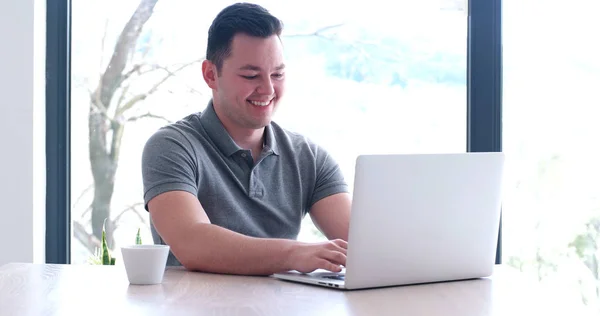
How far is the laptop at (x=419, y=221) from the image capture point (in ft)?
5.12

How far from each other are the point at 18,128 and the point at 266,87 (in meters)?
1.25

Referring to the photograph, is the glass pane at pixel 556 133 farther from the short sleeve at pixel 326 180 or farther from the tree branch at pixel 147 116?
the tree branch at pixel 147 116

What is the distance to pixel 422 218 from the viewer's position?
1635 mm

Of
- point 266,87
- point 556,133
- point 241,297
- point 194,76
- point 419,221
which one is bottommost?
point 241,297

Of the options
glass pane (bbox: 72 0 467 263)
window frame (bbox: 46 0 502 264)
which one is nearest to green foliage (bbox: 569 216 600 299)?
window frame (bbox: 46 0 502 264)

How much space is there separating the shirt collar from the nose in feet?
0.45

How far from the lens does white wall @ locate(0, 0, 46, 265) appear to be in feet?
10.2

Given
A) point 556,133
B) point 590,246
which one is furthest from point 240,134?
point 590,246

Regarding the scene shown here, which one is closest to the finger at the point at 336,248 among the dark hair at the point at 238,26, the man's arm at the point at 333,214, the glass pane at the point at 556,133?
the man's arm at the point at 333,214

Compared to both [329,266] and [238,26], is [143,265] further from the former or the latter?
Result: [238,26]

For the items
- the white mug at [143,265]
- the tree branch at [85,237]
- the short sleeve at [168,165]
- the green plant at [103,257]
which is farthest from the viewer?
the tree branch at [85,237]

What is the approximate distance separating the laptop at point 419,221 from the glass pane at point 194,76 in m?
1.57

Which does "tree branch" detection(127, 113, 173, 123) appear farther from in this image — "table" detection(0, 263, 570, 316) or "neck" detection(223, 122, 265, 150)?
"table" detection(0, 263, 570, 316)

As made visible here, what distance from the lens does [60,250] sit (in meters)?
3.29
